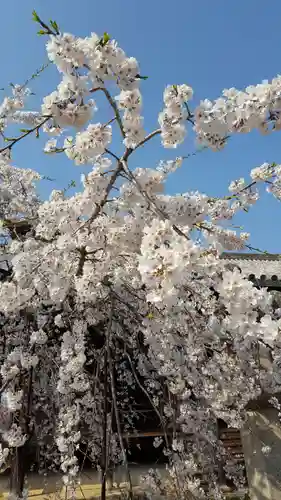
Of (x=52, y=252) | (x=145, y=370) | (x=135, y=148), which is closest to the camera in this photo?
(x=135, y=148)

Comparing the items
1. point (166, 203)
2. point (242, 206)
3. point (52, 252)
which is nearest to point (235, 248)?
point (242, 206)

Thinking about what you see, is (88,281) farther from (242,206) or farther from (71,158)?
(242,206)

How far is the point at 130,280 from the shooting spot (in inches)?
181

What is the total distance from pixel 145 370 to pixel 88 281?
68.9 inches

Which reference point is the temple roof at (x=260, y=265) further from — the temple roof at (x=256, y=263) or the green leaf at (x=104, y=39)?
the green leaf at (x=104, y=39)

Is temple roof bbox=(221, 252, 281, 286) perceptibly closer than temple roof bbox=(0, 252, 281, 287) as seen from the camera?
No

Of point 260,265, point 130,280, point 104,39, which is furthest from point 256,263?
point 104,39

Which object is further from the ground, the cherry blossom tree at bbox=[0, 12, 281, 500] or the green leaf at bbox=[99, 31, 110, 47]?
the green leaf at bbox=[99, 31, 110, 47]

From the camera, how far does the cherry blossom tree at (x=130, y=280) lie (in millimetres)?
2852

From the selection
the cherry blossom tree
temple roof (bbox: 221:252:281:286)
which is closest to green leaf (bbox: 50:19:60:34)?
the cherry blossom tree

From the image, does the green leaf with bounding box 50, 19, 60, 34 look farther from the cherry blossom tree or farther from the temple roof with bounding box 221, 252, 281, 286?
the temple roof with bounding box 221, 252, 281, 286

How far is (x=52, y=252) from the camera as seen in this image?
3896mm

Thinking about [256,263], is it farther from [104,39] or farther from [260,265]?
[104,39]

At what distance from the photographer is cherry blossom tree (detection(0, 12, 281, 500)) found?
2852mm
